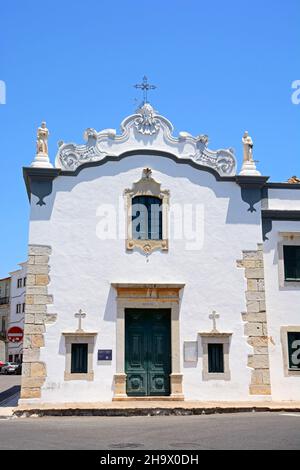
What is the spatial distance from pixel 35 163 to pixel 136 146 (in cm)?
307

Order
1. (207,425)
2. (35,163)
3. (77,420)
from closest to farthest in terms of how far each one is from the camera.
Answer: (207,425) → (77,420) → (35,163)

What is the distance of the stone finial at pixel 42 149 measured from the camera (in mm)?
17747

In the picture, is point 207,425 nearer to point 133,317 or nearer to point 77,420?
point 77,420

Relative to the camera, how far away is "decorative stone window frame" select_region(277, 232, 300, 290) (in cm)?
1819

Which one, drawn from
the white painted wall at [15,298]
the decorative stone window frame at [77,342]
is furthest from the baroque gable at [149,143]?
the white painted wall at [15,298]

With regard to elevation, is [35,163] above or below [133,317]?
above

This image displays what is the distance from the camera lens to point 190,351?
56.4 ft

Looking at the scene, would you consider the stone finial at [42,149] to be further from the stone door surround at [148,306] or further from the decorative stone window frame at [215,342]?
the decorative stone window frame at [215,342]

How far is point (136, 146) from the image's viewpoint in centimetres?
1838

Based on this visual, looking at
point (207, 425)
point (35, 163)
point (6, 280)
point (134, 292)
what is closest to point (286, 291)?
point (134, 292)

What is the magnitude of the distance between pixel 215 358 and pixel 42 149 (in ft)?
26.1

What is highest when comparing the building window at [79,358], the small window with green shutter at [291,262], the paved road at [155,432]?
the small window with green shutter at [291,262]

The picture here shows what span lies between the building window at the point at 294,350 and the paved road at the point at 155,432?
138 inches

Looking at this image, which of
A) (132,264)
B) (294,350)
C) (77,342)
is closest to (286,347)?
(294,350)
